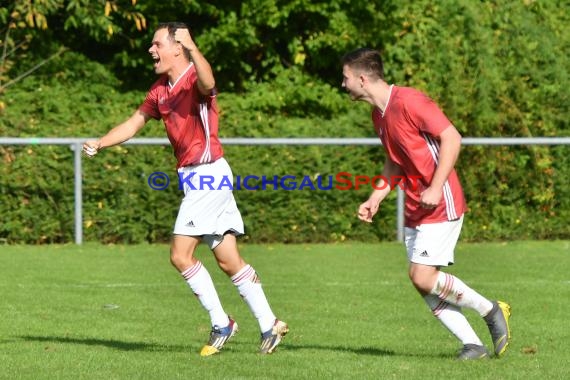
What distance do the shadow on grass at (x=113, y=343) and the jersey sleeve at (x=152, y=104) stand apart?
→ 60.4 inches

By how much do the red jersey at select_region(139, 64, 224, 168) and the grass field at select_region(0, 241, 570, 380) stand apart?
1296 millimetres

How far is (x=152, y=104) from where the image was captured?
28.9ft

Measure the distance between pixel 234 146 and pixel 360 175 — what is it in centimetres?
170

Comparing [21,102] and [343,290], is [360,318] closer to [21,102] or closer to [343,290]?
[343,290]

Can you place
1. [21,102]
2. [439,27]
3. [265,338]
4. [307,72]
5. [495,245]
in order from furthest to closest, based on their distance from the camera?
[307,72] → [439,27] → [21,102] → [495,245] → [265,338]

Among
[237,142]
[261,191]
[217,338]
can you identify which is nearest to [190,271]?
[217,338]

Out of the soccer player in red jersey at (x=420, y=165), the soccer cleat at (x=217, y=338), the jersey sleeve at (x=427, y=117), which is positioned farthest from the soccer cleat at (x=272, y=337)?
the jersey sleeve at (x=427, y=117)

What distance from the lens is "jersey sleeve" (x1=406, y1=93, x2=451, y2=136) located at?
7727 millimetres

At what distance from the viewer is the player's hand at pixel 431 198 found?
7590 millimetres

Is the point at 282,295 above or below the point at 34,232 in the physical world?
above

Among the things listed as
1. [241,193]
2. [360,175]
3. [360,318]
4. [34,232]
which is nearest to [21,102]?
[34,232]

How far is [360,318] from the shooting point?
34.6ft

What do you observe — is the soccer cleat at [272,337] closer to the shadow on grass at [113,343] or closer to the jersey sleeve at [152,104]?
the shadow on grass at [113,343]

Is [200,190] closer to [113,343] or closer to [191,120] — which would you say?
[191,120]
